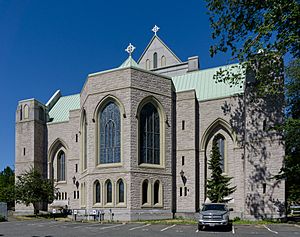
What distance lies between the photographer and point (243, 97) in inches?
1460

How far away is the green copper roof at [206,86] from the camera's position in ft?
130

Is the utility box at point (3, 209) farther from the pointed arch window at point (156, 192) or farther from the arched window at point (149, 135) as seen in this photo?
the pointed arch window at point (156, 192)

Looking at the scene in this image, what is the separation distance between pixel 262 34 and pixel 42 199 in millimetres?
28373

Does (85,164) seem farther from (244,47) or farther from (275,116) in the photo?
(244,47)

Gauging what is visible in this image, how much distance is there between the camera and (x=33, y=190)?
4281 centimetres

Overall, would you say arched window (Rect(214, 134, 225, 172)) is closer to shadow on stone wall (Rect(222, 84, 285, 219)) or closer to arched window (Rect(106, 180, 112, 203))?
shadow on stone wall (Rect(222, 84, 285, 219))

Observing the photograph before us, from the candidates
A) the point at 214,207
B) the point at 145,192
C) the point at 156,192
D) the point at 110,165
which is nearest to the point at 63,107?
the point at 110,165

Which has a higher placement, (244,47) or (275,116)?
(244,47)

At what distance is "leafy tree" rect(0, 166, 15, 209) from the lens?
4488 centimetres

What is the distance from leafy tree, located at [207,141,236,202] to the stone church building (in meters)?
0.92

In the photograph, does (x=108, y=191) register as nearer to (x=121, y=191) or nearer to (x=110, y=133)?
(x=121, y=191)

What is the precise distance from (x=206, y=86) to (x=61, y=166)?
1820 cm

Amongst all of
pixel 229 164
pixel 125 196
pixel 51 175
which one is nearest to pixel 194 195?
pixel 229 164

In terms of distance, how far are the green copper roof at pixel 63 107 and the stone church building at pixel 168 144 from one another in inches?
373
